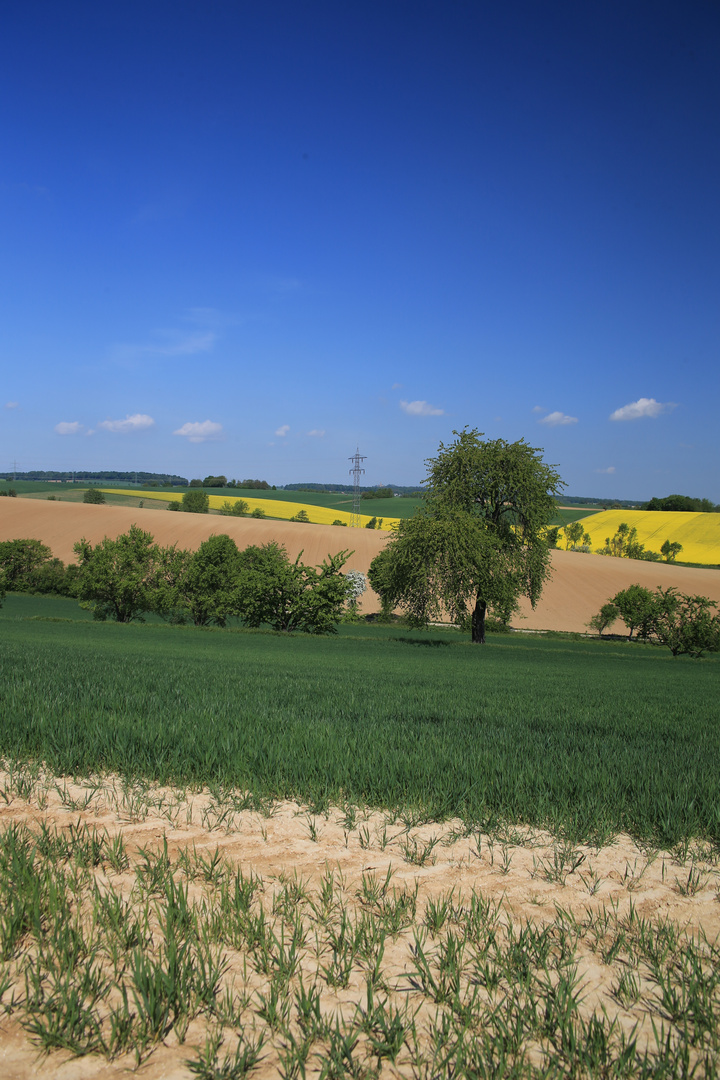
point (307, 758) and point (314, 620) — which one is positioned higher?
point (307, 758)

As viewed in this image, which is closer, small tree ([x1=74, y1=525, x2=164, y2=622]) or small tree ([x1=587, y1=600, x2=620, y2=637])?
small tree ([x1=74, y1=525, x2=164, y2=622])

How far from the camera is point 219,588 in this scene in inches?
1868

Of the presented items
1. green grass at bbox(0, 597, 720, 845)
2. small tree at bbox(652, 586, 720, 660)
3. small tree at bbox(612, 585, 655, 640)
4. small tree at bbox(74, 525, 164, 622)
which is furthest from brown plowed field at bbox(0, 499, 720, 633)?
green grass at bbox(0, 597, 720, 845)

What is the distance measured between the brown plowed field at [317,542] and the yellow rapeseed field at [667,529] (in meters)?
19.4

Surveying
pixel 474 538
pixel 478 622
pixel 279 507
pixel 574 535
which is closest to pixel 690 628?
pixel 478 622

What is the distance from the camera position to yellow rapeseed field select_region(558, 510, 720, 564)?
98312 millimetres

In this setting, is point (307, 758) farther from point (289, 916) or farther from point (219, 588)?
point (219, 588)

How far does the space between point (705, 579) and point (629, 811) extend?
7950 cm

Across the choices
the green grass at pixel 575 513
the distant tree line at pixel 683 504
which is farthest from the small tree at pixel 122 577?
the distant tree line at pixel 683 504

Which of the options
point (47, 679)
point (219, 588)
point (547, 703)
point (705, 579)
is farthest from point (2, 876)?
point (705, 579)

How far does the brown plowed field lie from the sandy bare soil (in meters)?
57.8

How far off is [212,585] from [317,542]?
32.0m

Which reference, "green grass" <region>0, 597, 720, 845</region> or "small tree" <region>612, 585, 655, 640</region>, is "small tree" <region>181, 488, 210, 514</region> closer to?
"small tree" <region>612, 585, 655, 640</region>

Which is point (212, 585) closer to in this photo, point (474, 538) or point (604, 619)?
point (474, 538)
